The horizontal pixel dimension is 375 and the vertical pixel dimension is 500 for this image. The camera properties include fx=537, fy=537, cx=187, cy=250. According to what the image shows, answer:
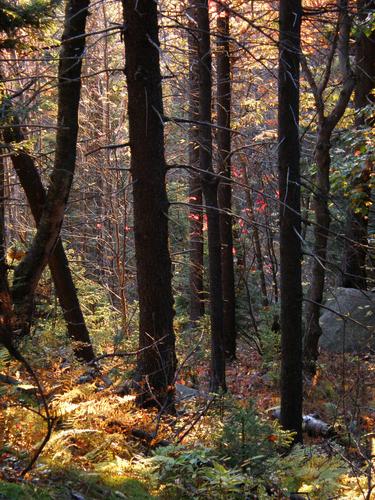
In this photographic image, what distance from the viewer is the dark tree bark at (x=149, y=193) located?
5.96 meters

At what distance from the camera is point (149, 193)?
6.12 meters

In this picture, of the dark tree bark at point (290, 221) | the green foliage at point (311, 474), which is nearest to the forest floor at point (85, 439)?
the green foliage at point (311, 474)

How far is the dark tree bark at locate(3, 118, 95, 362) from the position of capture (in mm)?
8489

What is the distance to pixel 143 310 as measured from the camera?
634 cm

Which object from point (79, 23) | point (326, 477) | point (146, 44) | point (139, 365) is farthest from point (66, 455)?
point (79, 23)

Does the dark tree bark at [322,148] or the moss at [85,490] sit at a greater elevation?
the dark tree bark at [322,148]

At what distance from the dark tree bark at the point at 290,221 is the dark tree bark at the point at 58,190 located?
8.73ft

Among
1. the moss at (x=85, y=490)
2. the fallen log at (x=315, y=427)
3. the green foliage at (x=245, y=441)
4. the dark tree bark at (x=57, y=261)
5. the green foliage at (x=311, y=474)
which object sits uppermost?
the dark tree bark at (x=57, y=261)

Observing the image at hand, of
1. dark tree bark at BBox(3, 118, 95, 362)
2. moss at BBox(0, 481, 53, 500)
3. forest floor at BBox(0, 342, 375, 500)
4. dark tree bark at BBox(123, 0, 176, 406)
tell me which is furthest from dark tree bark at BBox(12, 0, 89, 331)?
moss at BBox(0, 481, 53, 500)

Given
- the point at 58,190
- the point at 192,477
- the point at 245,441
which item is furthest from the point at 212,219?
the point at 192,477

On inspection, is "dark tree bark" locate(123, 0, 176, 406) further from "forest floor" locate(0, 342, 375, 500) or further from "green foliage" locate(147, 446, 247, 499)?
"green foliage" locate(147, 446, 247, 499)

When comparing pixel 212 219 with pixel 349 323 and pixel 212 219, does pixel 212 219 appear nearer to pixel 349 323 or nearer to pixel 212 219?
pixel 212 219

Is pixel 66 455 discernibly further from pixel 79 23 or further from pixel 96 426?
pixel 79 23

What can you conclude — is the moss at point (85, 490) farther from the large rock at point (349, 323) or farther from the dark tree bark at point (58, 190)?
the large rock at point (349, 323)
